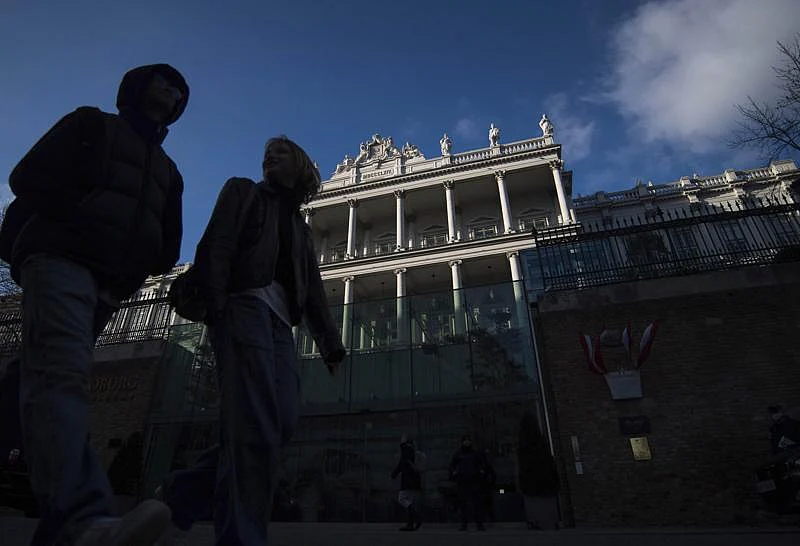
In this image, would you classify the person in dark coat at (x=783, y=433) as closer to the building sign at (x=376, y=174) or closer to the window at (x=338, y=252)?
the window at (x=338, y=252)

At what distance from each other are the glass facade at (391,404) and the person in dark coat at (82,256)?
9.01 metres

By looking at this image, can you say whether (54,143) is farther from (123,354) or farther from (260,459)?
(123,354)

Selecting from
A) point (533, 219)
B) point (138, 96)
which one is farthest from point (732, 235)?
point (533, 219)

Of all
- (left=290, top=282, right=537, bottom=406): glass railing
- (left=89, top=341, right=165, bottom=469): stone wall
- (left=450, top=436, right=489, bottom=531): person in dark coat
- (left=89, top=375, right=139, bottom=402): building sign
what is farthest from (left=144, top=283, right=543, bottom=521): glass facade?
(left=450, top=436, right=489, bottom=531): person in dark coat

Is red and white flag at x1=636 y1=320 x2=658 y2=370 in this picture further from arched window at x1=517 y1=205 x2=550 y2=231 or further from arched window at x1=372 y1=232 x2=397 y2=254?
arched window at x1=372 y1=232 x2=397 y2=254

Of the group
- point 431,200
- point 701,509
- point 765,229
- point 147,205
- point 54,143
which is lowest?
point 701,509

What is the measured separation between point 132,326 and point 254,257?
13.7 metres

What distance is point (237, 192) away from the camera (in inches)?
98.4

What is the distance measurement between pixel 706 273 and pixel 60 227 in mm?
10803

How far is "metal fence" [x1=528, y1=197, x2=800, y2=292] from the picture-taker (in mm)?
9414

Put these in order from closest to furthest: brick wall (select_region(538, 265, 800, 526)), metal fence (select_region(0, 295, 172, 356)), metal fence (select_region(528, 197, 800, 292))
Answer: brick wall (select_region(538, 265, 800, 526))
metal fence (select_region(528, 197, 800, 292))
metal fence (select_region(0, 295, 172, 356))

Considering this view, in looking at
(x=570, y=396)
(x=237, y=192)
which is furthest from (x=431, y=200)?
(x=237, y=192)

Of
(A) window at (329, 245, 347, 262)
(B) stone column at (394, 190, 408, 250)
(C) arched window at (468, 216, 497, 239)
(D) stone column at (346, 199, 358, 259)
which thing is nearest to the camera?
(B) stone column at (394, 190, 408, 250)

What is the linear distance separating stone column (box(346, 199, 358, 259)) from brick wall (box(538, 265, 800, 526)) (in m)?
25.6
